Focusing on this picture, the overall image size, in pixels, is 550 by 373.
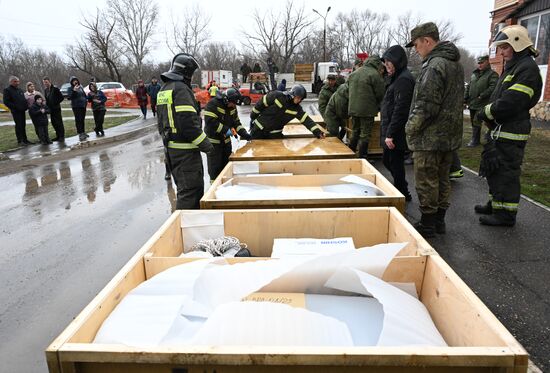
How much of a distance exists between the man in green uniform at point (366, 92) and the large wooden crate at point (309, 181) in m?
2.62

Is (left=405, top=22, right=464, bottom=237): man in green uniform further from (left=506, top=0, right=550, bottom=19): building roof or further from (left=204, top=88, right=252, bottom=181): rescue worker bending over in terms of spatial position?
(left=506, top=0, right=550, bottom=19): building roof

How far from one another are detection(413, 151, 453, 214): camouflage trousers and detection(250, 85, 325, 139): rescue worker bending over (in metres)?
2.16

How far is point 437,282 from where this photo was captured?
1.74 m

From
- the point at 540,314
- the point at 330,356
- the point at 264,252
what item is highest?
the point at 330,356

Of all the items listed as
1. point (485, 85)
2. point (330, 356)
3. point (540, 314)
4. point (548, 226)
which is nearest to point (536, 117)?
point (485, 85)

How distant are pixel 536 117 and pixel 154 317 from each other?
48.5 ft

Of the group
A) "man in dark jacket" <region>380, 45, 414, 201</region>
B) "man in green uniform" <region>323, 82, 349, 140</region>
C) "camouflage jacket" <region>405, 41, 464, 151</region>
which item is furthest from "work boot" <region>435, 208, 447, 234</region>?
"man in green uniform" <region>323, 82, 349, 140</region>

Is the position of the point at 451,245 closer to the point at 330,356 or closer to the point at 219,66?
the point at 330,356

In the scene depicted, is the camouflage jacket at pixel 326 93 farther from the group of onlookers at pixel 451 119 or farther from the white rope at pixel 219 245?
the white rope at pixel 219 245

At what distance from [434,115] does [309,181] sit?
1.32m

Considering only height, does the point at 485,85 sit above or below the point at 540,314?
above

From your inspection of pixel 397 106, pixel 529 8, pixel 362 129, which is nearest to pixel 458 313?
pixel 397 106

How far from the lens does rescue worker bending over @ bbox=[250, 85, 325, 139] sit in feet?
18.7

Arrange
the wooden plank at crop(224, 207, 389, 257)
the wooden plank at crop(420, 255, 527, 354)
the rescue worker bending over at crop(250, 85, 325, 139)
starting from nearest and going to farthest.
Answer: the wooden plank at crop(420, 255, 527, 354) → the wooden plank at crop(224, 207, 389, 257) → the rescue worker bending over at crop(250, 85, 325, 139)
